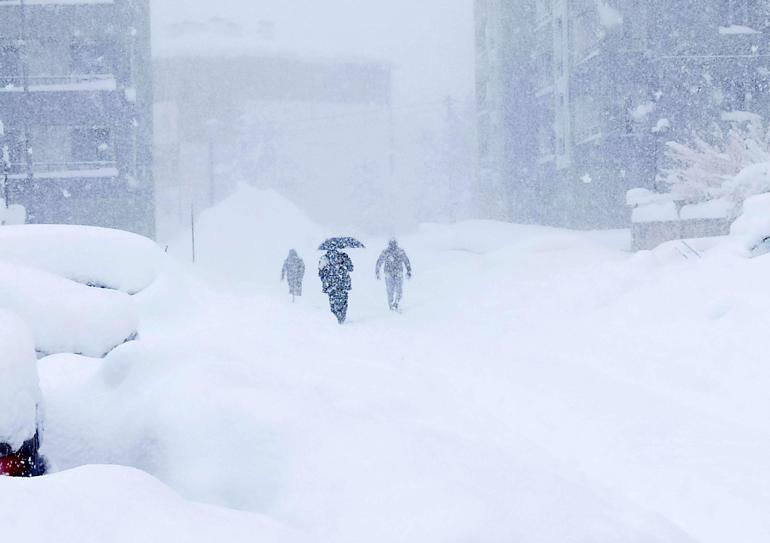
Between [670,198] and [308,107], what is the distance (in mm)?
37504

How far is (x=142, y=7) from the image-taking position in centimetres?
3609

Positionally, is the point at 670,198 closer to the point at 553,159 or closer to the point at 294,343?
the point at 294,343

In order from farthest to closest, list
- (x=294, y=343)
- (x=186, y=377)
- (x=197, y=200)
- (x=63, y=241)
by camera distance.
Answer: (x=197, y=200) < (x=294, y=343) < (x=63, y=241) < (x=186, y=377)

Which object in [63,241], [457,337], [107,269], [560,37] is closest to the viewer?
[63,241]

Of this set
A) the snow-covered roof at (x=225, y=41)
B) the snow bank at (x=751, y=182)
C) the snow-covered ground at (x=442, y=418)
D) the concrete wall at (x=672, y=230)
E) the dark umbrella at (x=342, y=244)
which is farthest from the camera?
the snow-covered roof at (x=225, y=41)

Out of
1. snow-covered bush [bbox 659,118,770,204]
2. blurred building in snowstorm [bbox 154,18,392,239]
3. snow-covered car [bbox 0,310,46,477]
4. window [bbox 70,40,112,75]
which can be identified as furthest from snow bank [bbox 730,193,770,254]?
blurred building in snowstorm [bbox 154,18,392,239]

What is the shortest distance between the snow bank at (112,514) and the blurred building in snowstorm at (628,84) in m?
25.1

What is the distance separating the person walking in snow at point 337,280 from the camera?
1546 cm

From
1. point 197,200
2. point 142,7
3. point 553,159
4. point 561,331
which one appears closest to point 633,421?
A: point 561,331

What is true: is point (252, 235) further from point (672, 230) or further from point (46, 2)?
point (672, 230)

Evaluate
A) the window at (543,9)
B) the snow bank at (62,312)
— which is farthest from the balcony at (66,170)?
the snow bank at (62,312)

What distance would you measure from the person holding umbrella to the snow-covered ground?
43 cm

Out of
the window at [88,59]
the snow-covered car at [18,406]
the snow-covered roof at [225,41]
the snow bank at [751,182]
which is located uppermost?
the snow-covered roof at [225,41]

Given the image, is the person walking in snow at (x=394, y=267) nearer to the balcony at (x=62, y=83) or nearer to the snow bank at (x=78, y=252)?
the snow bank at (x=78, y=252)
